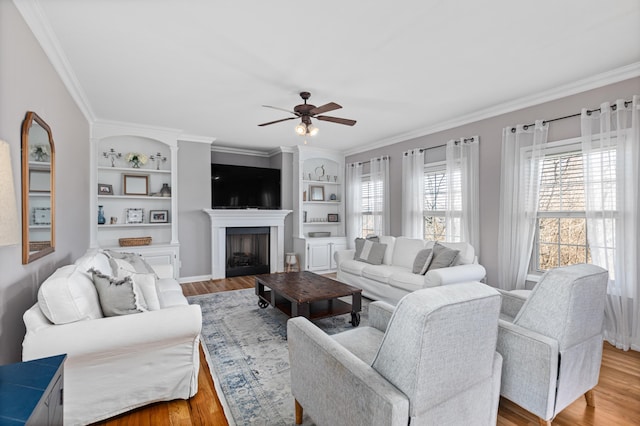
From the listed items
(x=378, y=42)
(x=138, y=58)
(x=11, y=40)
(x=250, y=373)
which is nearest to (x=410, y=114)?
(x=378, y=42)

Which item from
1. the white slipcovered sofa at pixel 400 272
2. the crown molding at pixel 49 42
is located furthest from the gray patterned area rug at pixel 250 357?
the crown molding at pixel 49 42

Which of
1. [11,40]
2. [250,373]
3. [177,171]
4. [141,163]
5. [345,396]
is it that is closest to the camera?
[345,396]

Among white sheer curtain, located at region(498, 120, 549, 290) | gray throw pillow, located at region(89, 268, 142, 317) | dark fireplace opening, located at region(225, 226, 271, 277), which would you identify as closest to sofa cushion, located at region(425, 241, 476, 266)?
white sheer curtain, located at region(498, 120, 549, 290)

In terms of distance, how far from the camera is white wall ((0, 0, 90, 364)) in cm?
173

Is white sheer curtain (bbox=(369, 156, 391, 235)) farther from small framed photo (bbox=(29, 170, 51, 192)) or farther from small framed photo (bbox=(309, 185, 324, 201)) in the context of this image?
small framed photo (bbox=(29, 170, 51, 192))

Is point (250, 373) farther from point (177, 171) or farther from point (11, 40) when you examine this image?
point (177, 171)

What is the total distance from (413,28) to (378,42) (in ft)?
0.95

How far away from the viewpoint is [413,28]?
2.27m

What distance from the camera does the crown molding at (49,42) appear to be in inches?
76.7

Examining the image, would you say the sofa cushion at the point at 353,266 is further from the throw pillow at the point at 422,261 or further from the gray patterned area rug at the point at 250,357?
the throw pillow at the point at 422,261

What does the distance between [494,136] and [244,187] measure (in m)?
4.42

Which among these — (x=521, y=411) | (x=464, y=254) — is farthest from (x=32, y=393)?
(x=464, y=254)

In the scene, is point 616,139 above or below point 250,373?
above

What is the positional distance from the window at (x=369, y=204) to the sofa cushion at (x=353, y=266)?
4.74 feet
